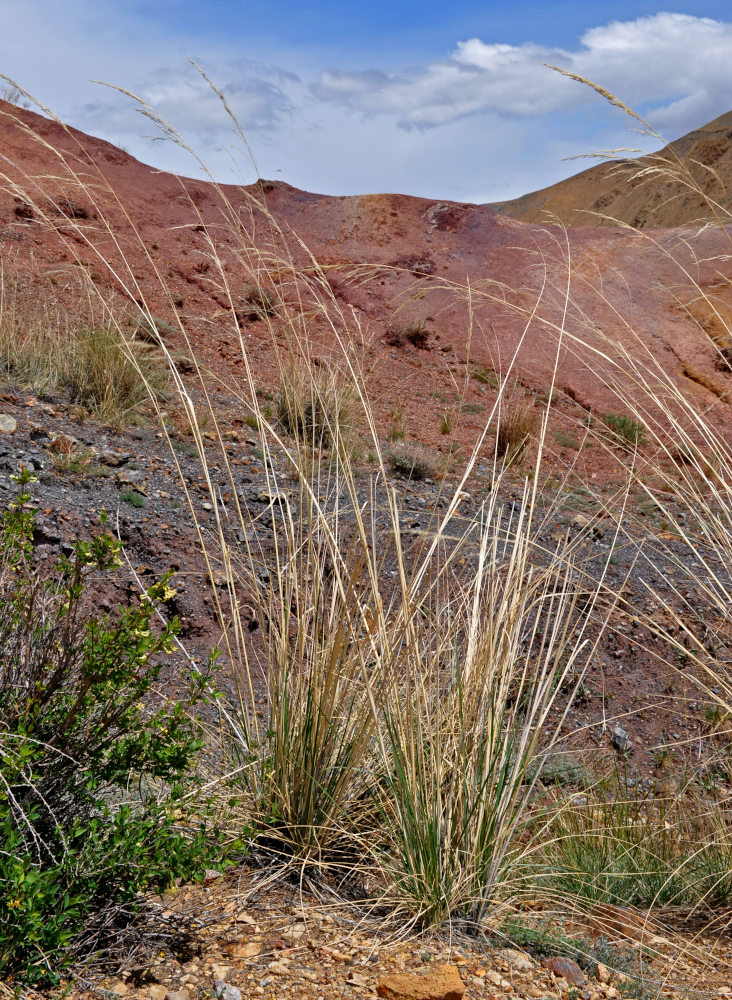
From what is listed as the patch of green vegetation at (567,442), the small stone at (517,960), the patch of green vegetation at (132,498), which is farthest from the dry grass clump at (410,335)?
the small stone at (517,960)

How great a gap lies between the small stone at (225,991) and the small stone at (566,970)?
1.91 ft

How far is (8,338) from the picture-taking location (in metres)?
5.34

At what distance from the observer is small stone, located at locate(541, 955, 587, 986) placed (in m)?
1.49

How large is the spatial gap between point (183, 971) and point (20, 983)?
0.87 feet

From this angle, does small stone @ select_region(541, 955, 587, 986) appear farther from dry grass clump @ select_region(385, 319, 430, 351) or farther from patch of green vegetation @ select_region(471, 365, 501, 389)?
dry grass clump @ select_region(385, 319, 430, 351)

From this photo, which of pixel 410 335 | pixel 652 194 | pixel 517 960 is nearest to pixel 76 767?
pixel 517 960

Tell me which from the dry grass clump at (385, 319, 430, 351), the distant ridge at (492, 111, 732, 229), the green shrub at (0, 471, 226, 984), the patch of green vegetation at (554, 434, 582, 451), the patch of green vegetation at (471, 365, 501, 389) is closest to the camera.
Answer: the green shrub at (0, 471, 226, 984)

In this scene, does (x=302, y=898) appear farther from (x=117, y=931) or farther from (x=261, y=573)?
(x=261, y=573)

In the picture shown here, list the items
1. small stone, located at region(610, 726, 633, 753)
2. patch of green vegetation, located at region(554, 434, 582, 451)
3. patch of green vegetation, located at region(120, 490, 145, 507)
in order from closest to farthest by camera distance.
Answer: small stone, located at region(610, 726, 633, 753), patch of green vegetation, located at region(120, 490, 145, 507), patch of green vegetation, located at region(554, 434, 582, 451)

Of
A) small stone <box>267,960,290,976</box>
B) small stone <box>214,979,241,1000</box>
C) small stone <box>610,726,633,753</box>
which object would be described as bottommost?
small stone <box>610,726,633,753</box>

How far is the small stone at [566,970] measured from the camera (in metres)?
1.49

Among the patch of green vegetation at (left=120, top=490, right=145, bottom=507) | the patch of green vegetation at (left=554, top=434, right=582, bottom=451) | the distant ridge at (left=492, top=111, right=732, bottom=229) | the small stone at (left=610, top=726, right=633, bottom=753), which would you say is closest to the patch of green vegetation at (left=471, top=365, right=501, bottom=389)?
the patch of green vegetation at (left=554, top=434, right=582, bottom=451)

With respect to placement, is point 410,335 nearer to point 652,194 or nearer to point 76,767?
point 76,767

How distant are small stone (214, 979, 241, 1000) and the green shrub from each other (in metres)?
0.18
